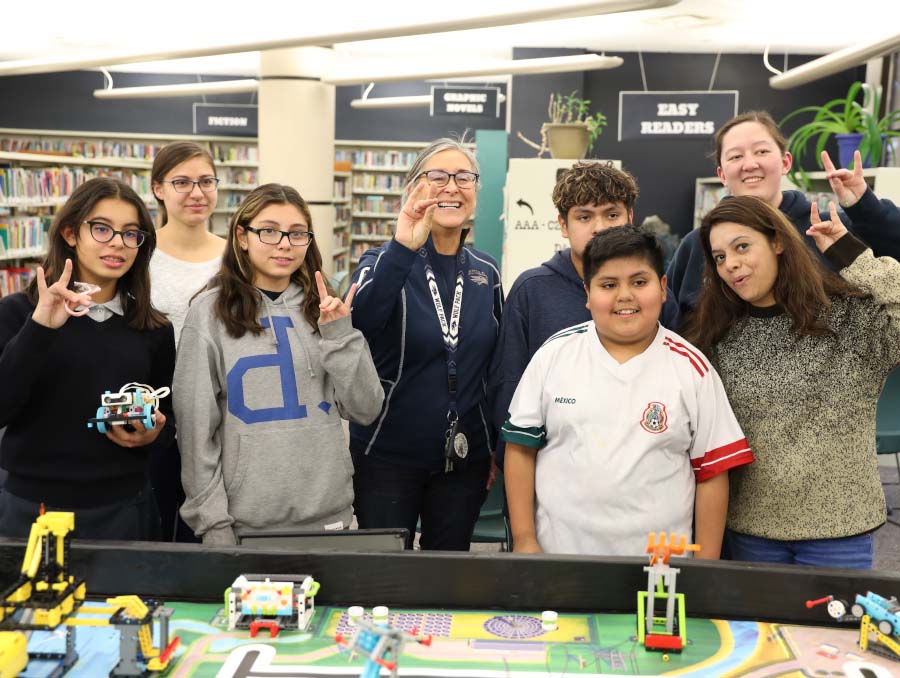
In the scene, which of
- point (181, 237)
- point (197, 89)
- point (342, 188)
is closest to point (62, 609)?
point (181, 237)

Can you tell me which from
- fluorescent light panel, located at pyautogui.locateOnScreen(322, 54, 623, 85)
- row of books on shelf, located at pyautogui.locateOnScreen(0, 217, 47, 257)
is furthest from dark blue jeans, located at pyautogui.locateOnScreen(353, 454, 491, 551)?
row of books on shelf, located at pyautogui.locateOnScreen(0, 217, 47, 257)

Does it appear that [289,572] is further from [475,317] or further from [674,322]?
[674,322]

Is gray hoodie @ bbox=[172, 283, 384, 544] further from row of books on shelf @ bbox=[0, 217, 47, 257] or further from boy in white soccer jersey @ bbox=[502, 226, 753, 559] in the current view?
row of books on shelf @ bbox=[0, 217, 47, 257]

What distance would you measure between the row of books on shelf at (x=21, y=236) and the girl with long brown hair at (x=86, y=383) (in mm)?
5115

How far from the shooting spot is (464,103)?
8.02 metres

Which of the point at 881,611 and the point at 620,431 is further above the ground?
the point at 620,431

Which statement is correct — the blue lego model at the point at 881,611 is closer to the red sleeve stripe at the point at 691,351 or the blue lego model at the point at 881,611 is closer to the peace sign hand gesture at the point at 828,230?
the red sleeve stripe at the point at 691,351

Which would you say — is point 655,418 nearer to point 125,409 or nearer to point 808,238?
point 808,238

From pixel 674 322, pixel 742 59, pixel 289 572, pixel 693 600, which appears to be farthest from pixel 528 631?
pixel 742 59

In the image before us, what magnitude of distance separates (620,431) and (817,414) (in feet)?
1.43

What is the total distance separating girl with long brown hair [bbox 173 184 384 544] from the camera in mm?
1919

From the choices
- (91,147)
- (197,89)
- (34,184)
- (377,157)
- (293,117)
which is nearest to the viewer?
(293,117)

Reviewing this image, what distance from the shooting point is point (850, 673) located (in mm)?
1256

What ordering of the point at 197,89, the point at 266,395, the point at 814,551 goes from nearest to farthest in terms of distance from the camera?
1. the point at 814,551
2. the point at 266,395
3. the point at 197,89
